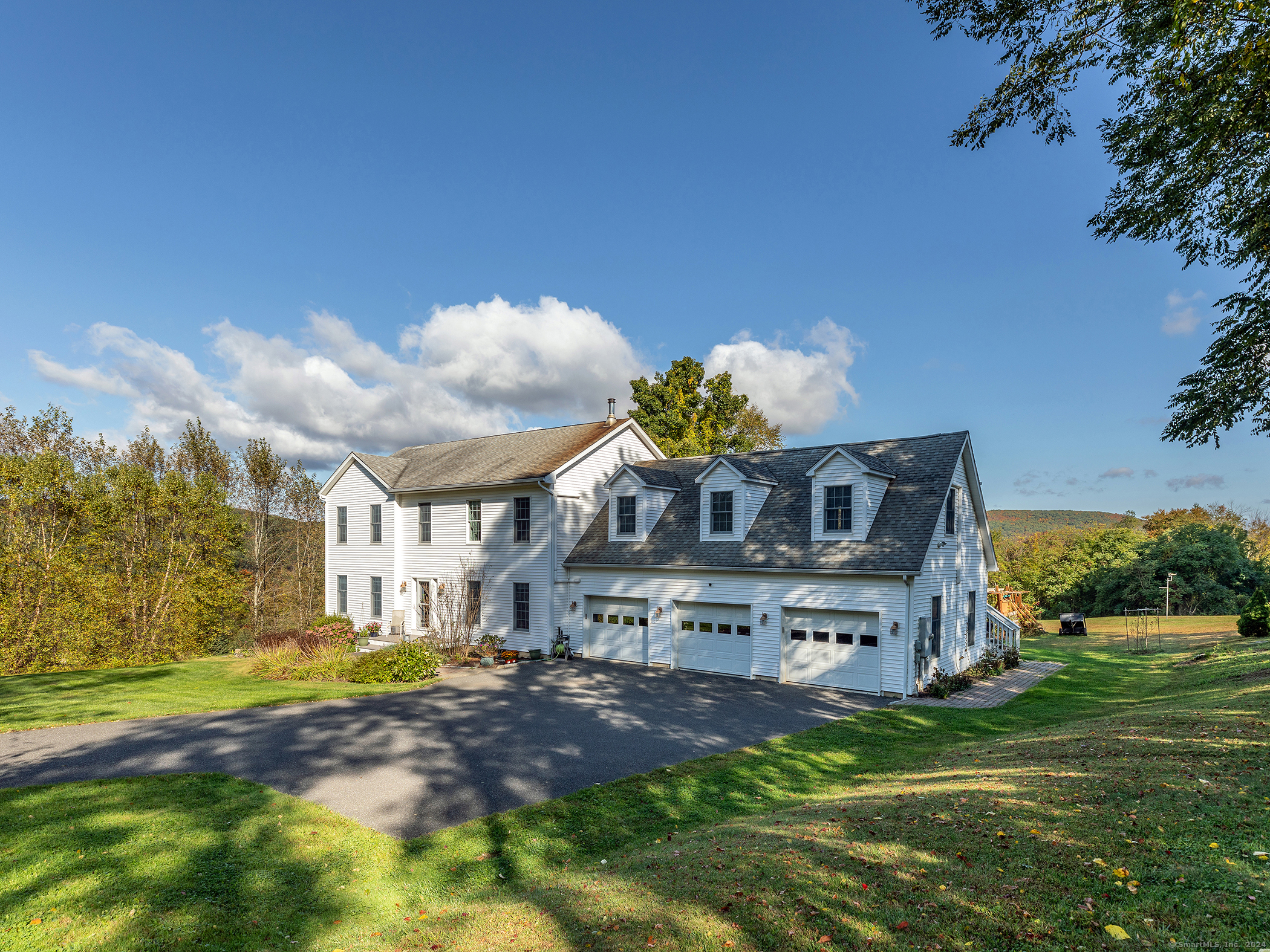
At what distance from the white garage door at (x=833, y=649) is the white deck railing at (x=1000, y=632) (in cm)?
722

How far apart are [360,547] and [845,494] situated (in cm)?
2070

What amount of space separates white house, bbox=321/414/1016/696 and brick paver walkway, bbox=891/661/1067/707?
0.81 m

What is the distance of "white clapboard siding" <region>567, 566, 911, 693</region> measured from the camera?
16172 mm

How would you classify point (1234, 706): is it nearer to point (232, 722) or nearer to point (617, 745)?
point (617, 745)

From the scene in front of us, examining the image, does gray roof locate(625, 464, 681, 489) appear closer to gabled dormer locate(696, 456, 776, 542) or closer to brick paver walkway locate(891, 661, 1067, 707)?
gabled dormer locate(696, 456, 776, 542)

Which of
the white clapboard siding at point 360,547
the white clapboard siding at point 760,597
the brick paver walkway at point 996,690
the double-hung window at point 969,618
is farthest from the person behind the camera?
the white clapboard siding at point 360,547

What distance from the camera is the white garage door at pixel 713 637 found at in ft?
61.5

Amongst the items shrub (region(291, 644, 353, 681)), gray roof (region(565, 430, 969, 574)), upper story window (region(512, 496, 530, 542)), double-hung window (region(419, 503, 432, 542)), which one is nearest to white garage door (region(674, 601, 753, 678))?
gray roof (region(565, 430, 969, 574))

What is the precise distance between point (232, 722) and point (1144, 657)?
29634mm

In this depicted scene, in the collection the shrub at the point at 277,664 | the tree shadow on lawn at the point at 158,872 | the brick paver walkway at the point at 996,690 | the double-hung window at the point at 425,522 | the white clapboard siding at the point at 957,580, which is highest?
the double-hung window at the point at 425,522

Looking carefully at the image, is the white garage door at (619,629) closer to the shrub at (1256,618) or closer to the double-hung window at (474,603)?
the double-hung window at (474,603)

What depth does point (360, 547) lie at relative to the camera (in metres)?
27.9

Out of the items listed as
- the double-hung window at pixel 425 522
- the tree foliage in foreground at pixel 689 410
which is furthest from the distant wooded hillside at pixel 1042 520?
the double-hung window at pixel 425 522

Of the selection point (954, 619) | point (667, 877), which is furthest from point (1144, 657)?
point (667, 877)
